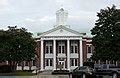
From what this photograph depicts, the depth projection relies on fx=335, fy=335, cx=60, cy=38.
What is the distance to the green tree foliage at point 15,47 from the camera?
6900cm

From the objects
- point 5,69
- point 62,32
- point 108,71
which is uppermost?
point 62,32

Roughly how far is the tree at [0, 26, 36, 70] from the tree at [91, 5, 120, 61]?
56.2ft

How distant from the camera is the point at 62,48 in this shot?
84438 millimetres

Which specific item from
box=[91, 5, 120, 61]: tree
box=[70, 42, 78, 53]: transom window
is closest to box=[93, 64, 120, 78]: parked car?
box=[91, 5, 120, 61]: tree

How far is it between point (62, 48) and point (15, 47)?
58.0 feet

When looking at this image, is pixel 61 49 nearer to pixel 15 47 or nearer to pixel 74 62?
pixel 74 62

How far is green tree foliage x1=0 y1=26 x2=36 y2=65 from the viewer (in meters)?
69.0

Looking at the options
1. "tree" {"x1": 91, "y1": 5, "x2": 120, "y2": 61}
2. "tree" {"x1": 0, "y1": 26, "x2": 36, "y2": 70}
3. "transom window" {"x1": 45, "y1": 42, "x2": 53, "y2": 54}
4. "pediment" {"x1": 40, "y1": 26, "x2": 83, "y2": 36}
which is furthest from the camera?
"transom window" {"x1": 45, "y1": 42, "x2": 53, "y2": 54}

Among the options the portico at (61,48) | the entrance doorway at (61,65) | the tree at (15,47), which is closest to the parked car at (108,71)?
the tree at (15,47)

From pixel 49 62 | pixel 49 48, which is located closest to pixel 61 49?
pixel 49 48

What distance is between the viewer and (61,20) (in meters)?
86.8

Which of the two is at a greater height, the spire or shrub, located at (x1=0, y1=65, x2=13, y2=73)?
the spire

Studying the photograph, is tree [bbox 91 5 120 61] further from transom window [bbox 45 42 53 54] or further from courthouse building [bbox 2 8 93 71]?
transom window [bbox 45 42 53 54]

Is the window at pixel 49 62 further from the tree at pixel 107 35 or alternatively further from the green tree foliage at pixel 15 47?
the tree at pixel 107 35
